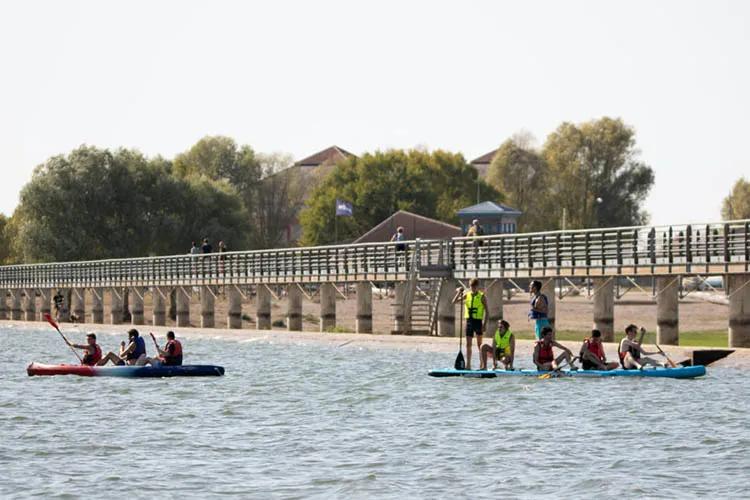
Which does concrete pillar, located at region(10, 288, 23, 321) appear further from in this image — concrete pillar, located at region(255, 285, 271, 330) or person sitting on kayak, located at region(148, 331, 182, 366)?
person sitting on kayak, located at region(148, 331, 182, 366)

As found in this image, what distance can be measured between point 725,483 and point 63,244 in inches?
3261

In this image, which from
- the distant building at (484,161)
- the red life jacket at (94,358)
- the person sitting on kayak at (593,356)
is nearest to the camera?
the person sitting on kayak at (593,356)

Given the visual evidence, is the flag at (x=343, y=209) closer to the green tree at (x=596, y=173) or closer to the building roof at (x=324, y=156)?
the green tree at (x=596, y=173)

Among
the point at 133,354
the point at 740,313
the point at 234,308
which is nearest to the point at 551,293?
the point at 740,313

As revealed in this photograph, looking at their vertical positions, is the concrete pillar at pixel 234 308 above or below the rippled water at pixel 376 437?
above

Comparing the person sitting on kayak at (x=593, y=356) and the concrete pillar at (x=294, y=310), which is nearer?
the person sitting on kayak at (x=593, y=356)

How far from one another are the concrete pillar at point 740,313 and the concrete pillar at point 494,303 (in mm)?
10197

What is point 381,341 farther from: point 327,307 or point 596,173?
point 596,173

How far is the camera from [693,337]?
2140 inches

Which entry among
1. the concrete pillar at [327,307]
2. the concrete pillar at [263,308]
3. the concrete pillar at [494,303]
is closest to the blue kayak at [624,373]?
the concrete pillar at [494,303]

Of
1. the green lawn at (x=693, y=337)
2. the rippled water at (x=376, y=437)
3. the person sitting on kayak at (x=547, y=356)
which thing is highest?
the person sitting on kayak at (x=547, y=356)

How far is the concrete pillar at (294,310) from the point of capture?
2434 inches

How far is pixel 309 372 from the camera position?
38.5 m

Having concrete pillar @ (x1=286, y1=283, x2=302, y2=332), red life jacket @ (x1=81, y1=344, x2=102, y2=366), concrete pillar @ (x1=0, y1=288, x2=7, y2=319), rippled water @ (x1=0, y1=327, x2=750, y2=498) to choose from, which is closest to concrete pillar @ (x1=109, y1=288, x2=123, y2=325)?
concrete pillar @ (x1=0, y1=288, x2=7, y2=319)
